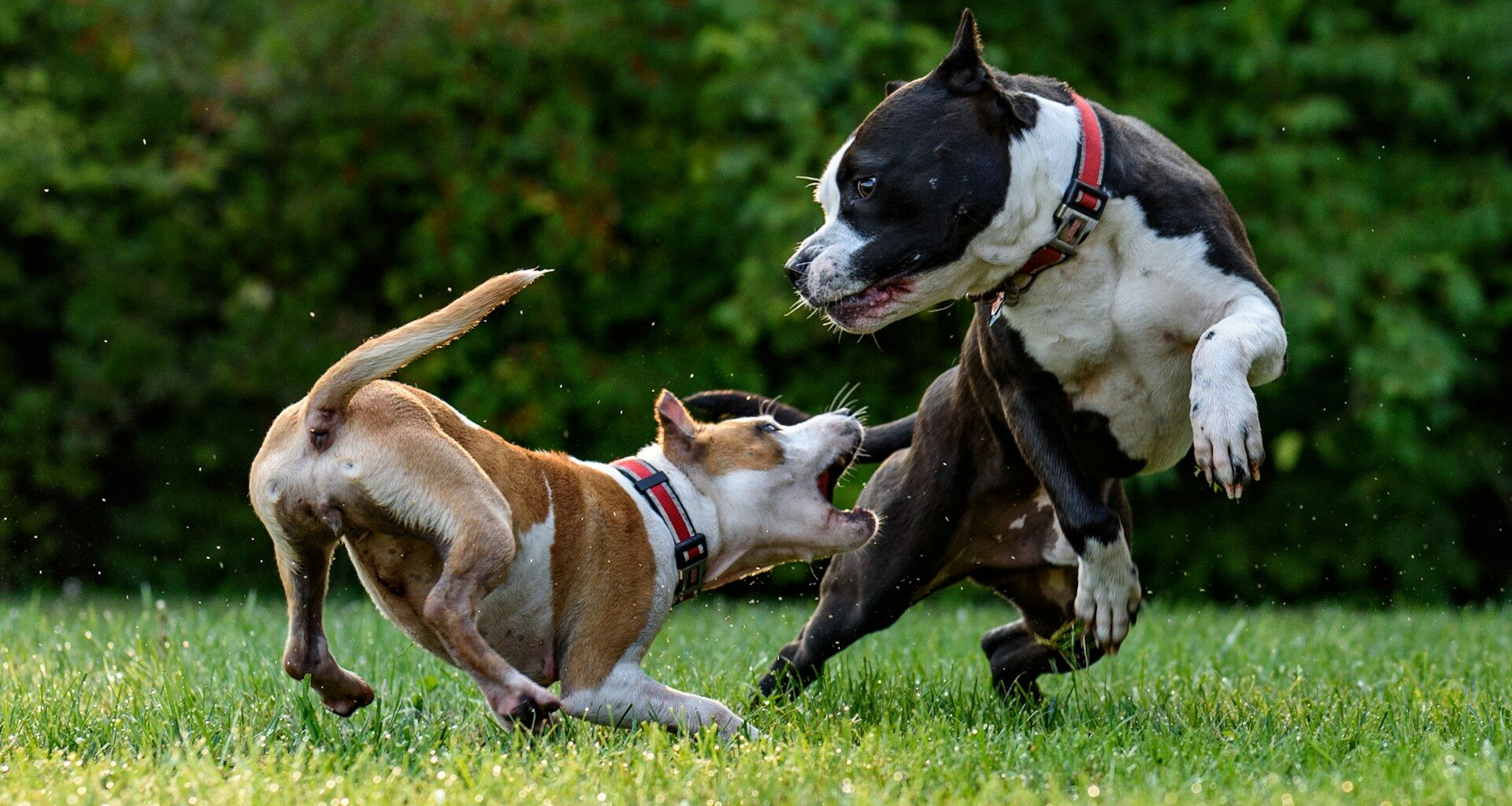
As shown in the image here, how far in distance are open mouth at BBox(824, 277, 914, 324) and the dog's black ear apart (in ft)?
1.65

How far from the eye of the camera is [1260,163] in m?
10.3

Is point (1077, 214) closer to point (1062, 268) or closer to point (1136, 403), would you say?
point (1062, 268)

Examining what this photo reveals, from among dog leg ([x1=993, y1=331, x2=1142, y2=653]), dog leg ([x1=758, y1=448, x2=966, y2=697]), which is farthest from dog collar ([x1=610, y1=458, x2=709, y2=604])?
dog leg ([x1=993, y1=331, x2=1142, y2=653])

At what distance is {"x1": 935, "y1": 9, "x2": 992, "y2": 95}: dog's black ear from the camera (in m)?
3.96

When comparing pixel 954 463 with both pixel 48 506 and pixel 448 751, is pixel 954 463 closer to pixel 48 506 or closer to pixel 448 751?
pixel 448 751

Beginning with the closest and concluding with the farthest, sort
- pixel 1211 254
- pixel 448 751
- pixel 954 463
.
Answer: pixel 448 751
pixel 1211 254
pixel 954 463

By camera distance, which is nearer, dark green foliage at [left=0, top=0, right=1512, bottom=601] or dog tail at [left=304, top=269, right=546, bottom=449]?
dog tail at [left=304, top=269, right=546, bottom=449]

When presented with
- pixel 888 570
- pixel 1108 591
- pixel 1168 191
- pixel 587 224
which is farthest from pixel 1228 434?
pixel 587 224

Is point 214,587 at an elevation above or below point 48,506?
below

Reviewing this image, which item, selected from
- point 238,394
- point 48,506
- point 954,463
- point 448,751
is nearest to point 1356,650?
point 954,463

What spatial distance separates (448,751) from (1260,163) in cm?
819

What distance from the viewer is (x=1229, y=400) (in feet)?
11.9

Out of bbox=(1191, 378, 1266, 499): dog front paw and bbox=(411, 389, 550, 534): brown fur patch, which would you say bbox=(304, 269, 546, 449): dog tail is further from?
bbox=(1191, 378, 1266, 499): dog front paw

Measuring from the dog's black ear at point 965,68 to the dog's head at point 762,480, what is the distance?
110 centimetres
